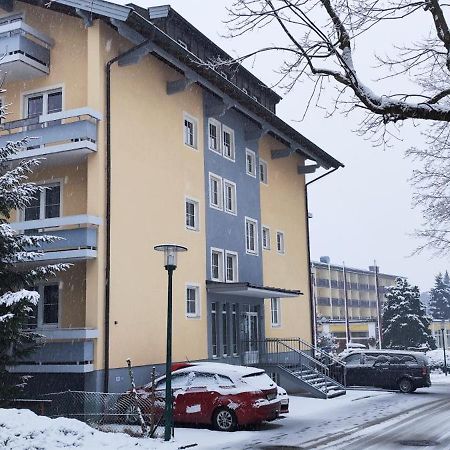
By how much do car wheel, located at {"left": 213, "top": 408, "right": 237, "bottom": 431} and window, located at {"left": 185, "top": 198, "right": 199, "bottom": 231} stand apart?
867 centimetres

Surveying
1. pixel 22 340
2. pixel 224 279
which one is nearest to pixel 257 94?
pixel 224 279

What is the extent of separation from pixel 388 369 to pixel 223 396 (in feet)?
41.3

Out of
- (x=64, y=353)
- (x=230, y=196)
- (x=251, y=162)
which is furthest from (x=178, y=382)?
(x=251, y=162)

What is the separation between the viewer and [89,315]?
18328mm

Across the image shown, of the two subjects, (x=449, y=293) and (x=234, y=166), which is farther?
(x=449, y=293)

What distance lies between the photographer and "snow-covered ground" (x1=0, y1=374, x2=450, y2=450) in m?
12.6

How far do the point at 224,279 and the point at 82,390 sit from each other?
8.67 metres

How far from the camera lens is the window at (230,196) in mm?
26219

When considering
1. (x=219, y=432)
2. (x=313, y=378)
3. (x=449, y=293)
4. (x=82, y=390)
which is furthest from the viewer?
(x=449, y=293)

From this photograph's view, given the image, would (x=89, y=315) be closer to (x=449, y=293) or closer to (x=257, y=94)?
(x=257, y=94)

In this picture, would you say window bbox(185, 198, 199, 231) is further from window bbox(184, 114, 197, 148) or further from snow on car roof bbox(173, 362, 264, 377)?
snow on car roof bbox(173, 362, 264, 377)

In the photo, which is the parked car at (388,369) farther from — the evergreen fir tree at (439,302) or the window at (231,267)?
the evergreen fir tree at (439,302)

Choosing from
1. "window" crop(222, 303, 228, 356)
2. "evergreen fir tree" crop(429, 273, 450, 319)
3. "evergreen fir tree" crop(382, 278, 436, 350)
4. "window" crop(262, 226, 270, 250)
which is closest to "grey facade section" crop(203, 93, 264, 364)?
"window" crop(222, 303, 228, 356)

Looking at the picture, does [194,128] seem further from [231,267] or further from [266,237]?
[266,237]
